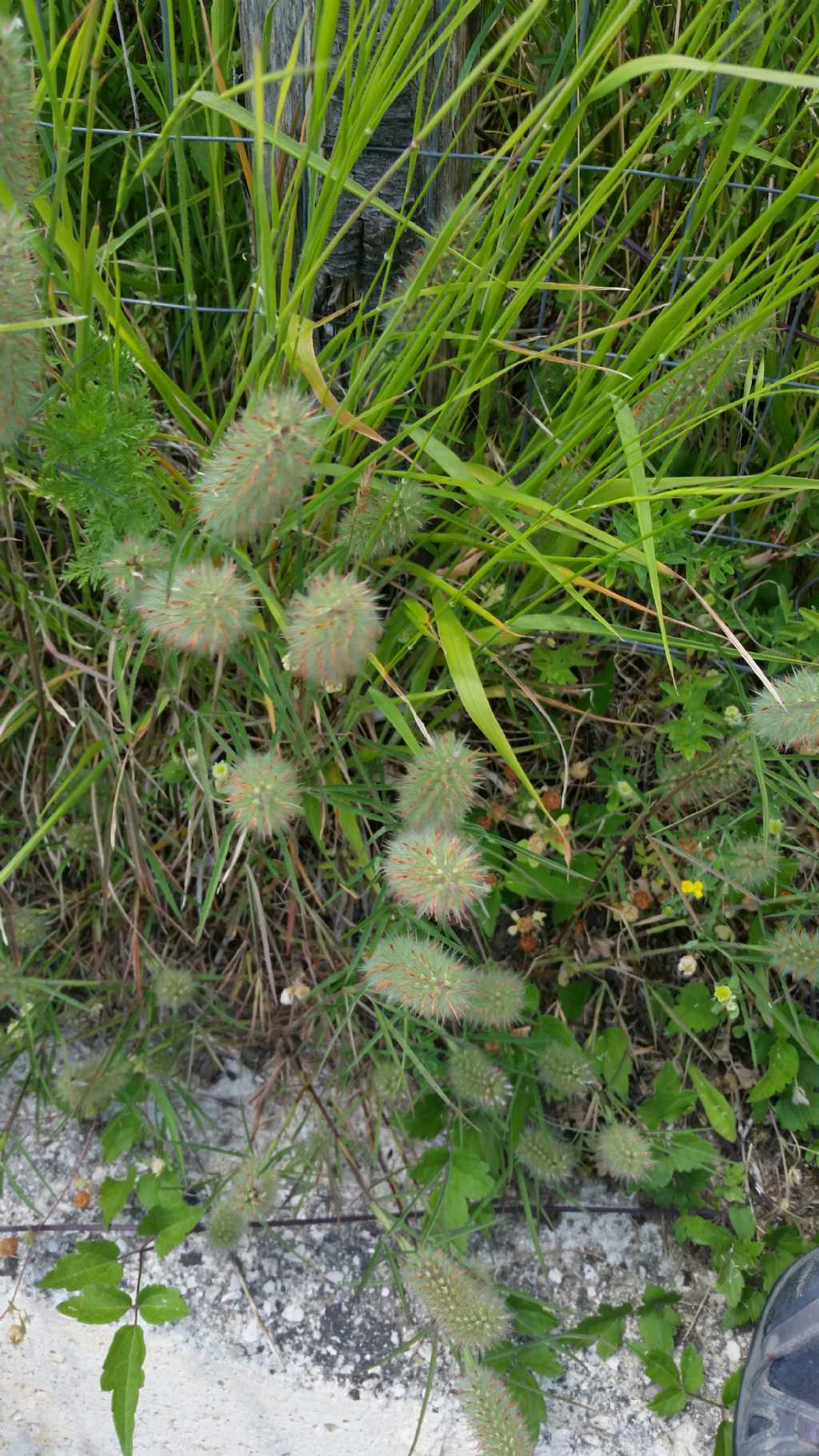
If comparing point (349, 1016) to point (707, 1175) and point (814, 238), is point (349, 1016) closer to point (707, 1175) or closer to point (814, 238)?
point (707, 1175)

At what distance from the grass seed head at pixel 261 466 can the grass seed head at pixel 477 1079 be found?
88cm

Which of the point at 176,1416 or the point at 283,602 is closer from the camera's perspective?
the point at 283,602

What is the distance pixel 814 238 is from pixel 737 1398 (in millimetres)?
1660

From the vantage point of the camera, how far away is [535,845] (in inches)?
64.2

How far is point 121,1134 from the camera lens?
5.31 feet

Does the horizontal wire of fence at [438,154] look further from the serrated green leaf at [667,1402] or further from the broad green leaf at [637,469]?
the serrated green leaf at [667,1402]

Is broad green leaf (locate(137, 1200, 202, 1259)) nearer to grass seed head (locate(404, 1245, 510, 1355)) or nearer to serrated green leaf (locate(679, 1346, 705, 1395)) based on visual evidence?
grass seed head (locate(404, 1245, 510, 1355))

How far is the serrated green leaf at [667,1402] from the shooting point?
1573 millimetres

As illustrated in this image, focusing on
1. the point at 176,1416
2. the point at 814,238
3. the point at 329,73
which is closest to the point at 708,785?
the point at 814,238

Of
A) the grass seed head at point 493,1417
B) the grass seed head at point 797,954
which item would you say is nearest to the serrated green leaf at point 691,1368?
the grass seed head at point 493,1417

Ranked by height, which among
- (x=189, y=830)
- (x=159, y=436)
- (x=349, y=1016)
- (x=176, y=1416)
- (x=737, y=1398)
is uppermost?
(x=159, y=436)

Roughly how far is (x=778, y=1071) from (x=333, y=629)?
1.14 metres

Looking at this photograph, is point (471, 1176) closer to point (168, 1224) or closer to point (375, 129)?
point (168, 1224)

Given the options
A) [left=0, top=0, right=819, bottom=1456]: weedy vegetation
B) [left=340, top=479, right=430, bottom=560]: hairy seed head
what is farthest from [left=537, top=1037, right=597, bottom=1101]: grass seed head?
[left=340, top=479, right=430, bottom=560]: hairy seed head
